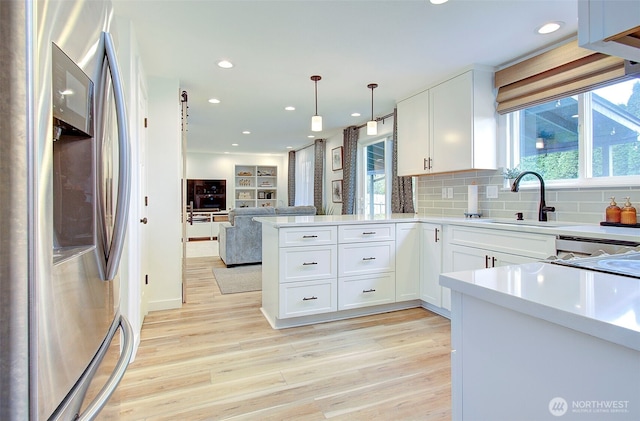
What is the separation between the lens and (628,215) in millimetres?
2197

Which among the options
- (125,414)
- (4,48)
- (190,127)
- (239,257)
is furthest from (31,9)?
(190,127)

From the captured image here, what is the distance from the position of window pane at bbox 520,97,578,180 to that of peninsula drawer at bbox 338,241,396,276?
4.69 ft

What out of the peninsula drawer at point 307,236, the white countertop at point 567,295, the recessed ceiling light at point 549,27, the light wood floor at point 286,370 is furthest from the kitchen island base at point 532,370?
the recessed ceiling light at point 549,27

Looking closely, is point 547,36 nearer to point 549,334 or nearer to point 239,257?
point 549,334

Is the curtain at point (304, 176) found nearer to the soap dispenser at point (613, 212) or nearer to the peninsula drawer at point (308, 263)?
the peninsula drawer at point (308, 263)

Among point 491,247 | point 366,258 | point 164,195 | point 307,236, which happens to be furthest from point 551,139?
point 164,195

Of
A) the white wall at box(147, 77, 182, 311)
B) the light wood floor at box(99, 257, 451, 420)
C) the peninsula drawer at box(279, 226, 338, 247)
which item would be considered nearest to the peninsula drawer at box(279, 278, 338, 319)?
the light wood floor at box(99, 257, 451, 420)

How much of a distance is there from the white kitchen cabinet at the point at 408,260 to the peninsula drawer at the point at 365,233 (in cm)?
10

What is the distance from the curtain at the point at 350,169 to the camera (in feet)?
19.3

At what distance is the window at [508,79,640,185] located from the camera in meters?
2.37

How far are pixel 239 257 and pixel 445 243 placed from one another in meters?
3.25

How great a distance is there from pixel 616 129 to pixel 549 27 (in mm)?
863

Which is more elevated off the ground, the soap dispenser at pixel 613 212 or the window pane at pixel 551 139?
the window pane at pixel 551 139

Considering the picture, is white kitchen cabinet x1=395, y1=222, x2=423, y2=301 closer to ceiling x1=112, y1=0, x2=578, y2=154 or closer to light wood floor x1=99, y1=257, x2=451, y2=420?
light wood floor x1=99, y1=257, x2=451, y2=420
